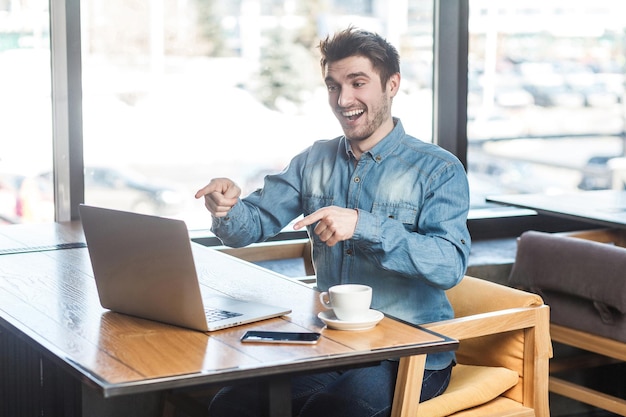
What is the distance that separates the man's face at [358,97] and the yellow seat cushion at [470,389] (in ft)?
2.08

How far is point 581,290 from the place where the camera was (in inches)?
120

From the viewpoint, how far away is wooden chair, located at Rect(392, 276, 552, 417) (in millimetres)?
2273

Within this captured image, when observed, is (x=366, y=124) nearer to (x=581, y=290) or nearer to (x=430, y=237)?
(x=430, y=237)

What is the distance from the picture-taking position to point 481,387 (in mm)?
2393

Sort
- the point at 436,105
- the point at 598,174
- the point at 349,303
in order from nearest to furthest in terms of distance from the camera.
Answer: the point at 349,303 < the point at 436,105 < the point at 598,174

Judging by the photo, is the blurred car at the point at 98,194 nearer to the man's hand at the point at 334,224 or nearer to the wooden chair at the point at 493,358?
the wooden chair at the point at 493,358

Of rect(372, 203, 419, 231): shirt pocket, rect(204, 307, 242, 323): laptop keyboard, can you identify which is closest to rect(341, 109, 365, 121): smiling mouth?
rect(372, 203, 419, 231): shirt pocket

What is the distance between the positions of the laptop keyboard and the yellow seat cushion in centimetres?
50

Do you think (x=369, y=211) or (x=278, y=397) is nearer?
(x=278, y=397)

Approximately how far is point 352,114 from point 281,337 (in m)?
0.79

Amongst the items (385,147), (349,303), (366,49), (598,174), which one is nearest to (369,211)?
(385,147)

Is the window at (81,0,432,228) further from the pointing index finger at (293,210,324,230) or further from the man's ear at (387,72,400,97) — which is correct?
the pointing index finger at (293,210,324,230)

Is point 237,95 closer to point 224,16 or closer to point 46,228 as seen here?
point 224,16

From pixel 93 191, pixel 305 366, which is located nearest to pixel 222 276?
pixel 305 366
